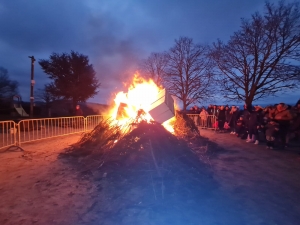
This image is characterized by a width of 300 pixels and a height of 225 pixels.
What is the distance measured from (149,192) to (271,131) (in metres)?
6.15

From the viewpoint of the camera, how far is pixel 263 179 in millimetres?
A: 5105

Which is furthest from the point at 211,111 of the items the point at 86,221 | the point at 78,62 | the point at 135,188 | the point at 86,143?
the point at 78,62

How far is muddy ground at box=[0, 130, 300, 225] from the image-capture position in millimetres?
3414

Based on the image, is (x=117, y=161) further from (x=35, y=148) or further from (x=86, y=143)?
(x=35, y=148)

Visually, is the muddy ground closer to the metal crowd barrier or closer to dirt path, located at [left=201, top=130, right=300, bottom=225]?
dirt path, located at [left=201, top=130, right=300, bottom=225]

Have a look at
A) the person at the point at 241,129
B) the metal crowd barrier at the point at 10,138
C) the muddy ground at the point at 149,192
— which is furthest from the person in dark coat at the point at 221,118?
the metal crowd barrier at the point at 10,138

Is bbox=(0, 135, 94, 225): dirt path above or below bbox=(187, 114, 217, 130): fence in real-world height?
below

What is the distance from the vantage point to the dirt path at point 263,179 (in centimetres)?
358

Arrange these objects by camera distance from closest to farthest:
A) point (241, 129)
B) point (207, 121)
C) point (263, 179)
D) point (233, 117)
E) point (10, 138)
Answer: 1. point (263, 179)
2. point (10, 138)
3. point (241, 129)
4. point (233, 117)
5. point (207, 121)

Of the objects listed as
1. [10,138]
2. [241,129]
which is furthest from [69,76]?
[241,129]

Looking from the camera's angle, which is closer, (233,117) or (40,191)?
(40,191)

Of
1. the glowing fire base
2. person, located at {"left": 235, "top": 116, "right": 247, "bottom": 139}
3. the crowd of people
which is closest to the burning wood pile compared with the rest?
the glowing fire base

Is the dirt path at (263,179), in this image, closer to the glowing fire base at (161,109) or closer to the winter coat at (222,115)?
the glowing fire base at (161,109)

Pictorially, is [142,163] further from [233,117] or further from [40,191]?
[233,117]
